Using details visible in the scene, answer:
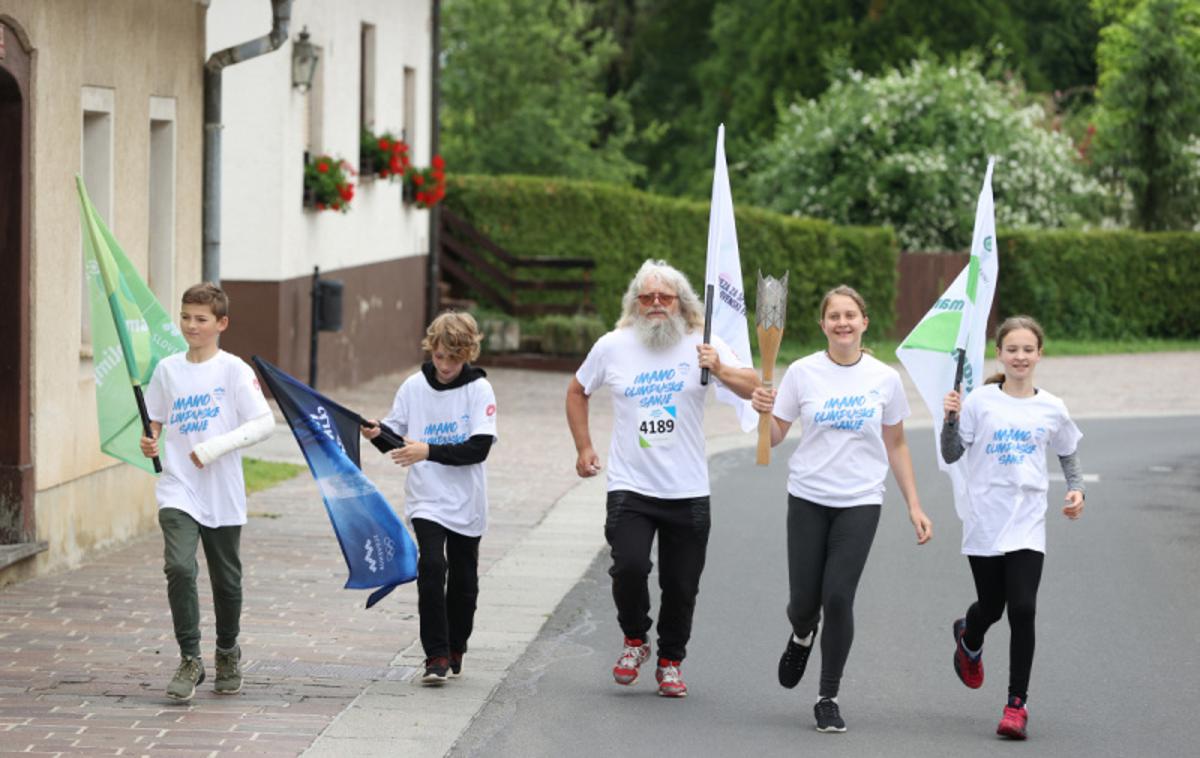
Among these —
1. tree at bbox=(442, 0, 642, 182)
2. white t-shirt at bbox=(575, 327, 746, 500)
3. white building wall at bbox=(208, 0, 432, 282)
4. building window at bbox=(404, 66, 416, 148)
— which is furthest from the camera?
tree at bbox=(442, 0, 642, 182)

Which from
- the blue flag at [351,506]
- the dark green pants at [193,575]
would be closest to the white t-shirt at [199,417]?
the dark green pants at [193,575]

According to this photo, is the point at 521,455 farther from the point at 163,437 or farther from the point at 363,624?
the point at 163,437

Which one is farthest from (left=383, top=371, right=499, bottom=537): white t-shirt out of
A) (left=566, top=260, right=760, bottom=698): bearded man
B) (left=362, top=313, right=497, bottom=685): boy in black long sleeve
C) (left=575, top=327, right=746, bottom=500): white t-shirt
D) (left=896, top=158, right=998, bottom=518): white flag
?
(left=896, top=158, right=998, bottom=518): white flag

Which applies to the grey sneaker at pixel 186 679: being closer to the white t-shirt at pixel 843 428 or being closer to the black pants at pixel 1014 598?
the white t-shirt at pixel 843 428

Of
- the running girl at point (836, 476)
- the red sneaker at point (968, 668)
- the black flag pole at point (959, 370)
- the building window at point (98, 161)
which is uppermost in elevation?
the building window at point (98, 161)

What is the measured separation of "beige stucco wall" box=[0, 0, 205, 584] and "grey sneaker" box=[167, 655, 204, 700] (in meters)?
2.92

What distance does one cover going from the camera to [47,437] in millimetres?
10953

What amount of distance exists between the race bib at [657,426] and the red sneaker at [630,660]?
2.83 feet

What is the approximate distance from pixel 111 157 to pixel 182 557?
4.75 metres

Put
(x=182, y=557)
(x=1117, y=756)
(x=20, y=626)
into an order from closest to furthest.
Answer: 1. (x=1117, y=756)
2. (x=182, y=557)
3. (x=20, y=626)

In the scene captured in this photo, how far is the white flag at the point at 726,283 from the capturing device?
8352 mm

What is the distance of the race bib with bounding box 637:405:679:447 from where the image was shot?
8.05m

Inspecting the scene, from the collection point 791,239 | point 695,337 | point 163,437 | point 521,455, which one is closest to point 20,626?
point 163,437

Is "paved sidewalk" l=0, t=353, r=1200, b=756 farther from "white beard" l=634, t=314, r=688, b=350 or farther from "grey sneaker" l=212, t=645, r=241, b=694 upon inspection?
"white beard" l=634, t=314, r=688, b=350
